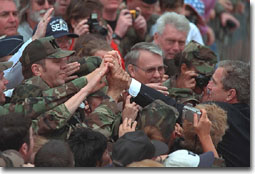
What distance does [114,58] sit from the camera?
6.12 m

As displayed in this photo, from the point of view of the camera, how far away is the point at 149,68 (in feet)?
23.3

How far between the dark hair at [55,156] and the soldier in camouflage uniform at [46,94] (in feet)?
1.94

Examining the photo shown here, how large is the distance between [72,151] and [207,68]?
7.80ft

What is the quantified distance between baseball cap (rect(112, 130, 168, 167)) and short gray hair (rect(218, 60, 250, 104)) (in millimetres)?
1339

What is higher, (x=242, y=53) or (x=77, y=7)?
(x=77, y=7)

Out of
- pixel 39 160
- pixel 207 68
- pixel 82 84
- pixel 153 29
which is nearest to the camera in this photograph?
pixel 39 160

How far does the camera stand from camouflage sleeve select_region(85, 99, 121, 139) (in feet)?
18.9

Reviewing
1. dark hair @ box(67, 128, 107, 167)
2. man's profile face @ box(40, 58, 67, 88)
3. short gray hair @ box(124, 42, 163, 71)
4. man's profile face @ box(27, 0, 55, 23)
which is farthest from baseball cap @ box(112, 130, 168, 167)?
man's profile face @ box(27, 0, 55, 23)

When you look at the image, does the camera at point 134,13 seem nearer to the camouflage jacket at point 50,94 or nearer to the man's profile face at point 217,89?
the man's profile face at point 217,89

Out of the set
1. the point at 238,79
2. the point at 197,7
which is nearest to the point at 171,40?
the point at 197,7

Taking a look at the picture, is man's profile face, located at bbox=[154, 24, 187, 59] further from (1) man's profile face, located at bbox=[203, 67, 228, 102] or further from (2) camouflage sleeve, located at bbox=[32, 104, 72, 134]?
(2) camouflage sleeve, located at bbox=[32, 104, 72, 134]

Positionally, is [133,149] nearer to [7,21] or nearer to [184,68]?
[184,68]

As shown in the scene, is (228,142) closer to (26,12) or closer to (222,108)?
(222,108)

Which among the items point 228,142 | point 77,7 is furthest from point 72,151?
point 77,7
